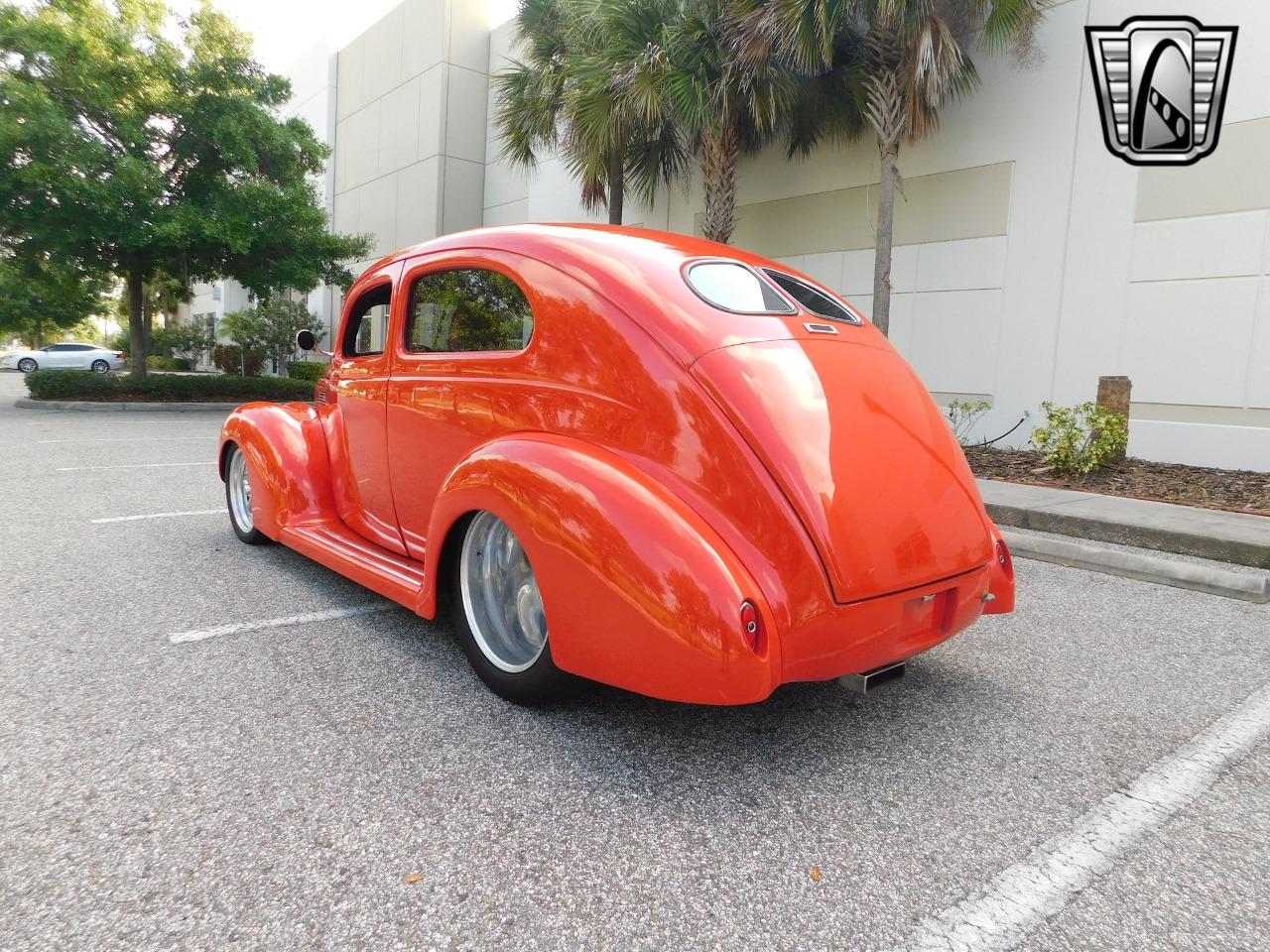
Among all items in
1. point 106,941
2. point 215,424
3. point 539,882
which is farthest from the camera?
point 215,424

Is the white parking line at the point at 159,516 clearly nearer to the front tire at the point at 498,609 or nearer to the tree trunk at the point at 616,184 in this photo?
the front tire at the point at 498,609

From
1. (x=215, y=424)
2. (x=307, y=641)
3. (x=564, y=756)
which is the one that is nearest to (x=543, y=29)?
(x=215, y=424)

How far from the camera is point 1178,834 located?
2090mm

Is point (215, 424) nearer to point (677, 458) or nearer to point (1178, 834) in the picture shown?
point (677, 458)

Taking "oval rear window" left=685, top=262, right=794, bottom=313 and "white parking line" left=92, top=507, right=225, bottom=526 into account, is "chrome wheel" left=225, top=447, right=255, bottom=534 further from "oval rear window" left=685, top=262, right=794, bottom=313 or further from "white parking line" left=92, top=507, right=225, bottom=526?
"oval rear window" left=685, top=262, right=794, bottom=313

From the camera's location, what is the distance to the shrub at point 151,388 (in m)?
15.2

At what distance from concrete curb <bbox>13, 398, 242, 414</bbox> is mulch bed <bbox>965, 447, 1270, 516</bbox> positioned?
497 inches

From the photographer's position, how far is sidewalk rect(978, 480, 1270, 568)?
17.6ft

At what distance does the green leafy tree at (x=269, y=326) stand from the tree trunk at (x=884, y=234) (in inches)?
769

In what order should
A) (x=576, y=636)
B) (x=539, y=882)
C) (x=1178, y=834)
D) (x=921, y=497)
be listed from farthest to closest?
(x=921, y=497) < (x=576, y=636) < (x=1178, y=834) < (x=539, y=882)

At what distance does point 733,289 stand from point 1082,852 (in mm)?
1974

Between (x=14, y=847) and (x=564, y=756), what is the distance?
1373mm

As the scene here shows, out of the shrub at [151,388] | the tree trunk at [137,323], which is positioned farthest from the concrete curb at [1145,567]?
the tree trunk at [137,323]

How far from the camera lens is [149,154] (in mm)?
14805
